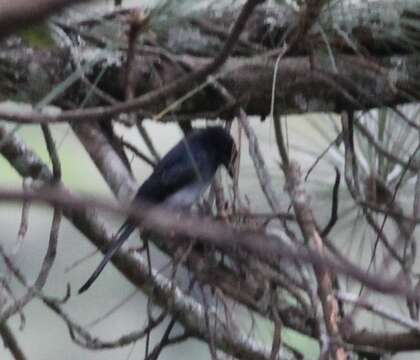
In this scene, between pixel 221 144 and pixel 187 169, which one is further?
pixel 187 169

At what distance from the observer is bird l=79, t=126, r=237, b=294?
187 cm

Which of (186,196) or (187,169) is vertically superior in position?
(187,169)

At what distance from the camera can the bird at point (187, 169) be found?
1.87 meters

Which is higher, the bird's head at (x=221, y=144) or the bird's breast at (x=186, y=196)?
the bird's head at (x=221, y=144)

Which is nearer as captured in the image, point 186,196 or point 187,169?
point 186,196

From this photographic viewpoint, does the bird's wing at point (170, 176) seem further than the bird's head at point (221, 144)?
Yes

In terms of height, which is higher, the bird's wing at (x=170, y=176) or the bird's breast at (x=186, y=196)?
the bird's wing at (x=170, y=176)

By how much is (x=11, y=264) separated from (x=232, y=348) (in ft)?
1.21

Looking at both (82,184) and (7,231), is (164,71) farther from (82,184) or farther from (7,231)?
(7,231)

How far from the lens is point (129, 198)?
160 centimetres

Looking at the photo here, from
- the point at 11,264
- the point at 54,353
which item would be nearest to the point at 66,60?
the point at 11,264

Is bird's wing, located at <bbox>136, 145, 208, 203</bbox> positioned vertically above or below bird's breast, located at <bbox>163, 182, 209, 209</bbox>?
above

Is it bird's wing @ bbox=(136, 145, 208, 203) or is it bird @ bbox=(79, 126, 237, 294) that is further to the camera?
bird's wing @ bbox=(136, 145, 208, 203)

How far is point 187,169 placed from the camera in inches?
82.7
